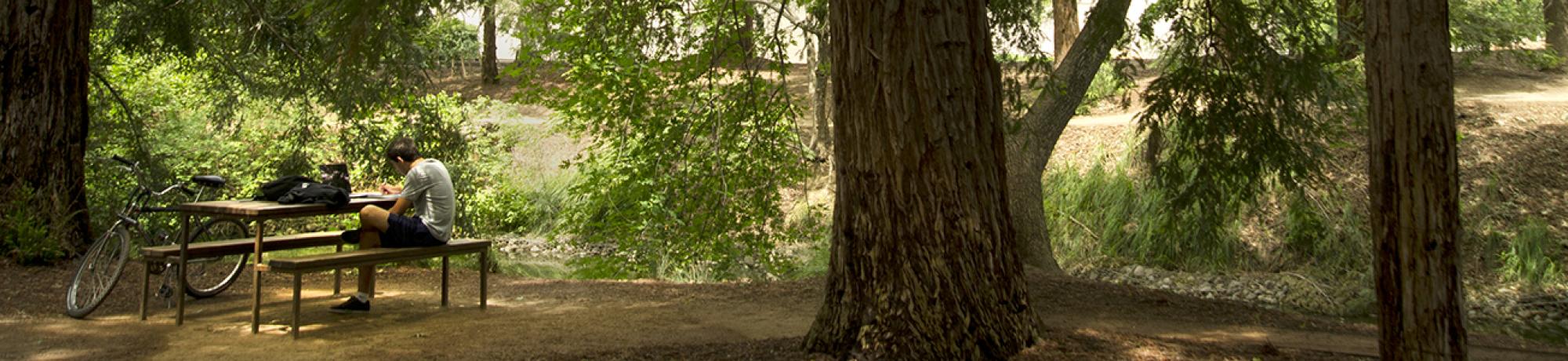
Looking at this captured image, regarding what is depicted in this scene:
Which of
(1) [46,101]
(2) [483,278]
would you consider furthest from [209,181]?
(1) [46,101]

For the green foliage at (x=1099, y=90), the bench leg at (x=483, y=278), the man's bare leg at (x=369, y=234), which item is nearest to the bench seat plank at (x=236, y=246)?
the man's bare leg at (x=369, y=234)

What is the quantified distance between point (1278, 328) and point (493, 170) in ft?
37.8

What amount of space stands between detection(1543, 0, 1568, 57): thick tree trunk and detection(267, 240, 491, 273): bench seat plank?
1774 centimetres

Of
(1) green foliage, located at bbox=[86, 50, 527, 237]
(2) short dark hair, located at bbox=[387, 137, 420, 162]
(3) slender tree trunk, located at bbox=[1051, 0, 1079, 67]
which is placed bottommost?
(2) short dark hair, located at bbox=[387, 137, 420, 162]

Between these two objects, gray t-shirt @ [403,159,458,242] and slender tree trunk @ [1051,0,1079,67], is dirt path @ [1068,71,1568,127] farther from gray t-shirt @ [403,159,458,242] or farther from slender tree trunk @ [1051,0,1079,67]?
gray t-shirt @ [403,159,458,242]

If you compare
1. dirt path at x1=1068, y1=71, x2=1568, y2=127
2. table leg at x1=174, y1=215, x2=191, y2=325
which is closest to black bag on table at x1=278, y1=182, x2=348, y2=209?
table leg at x1=174, y1=215, x2=191, y2=325

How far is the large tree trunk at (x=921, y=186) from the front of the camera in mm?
5285

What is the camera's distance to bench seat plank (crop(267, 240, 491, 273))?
640 cm

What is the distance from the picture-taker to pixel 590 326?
7.15 metres

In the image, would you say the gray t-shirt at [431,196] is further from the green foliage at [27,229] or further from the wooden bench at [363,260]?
the green foliage at [27,229]

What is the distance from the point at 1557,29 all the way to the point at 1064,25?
9429 millimetres

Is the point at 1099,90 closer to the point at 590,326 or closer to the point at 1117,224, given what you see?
the point at 1117,224

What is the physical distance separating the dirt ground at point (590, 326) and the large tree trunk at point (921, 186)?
41 cm

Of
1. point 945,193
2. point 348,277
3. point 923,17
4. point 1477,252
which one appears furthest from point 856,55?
point 1477,252
